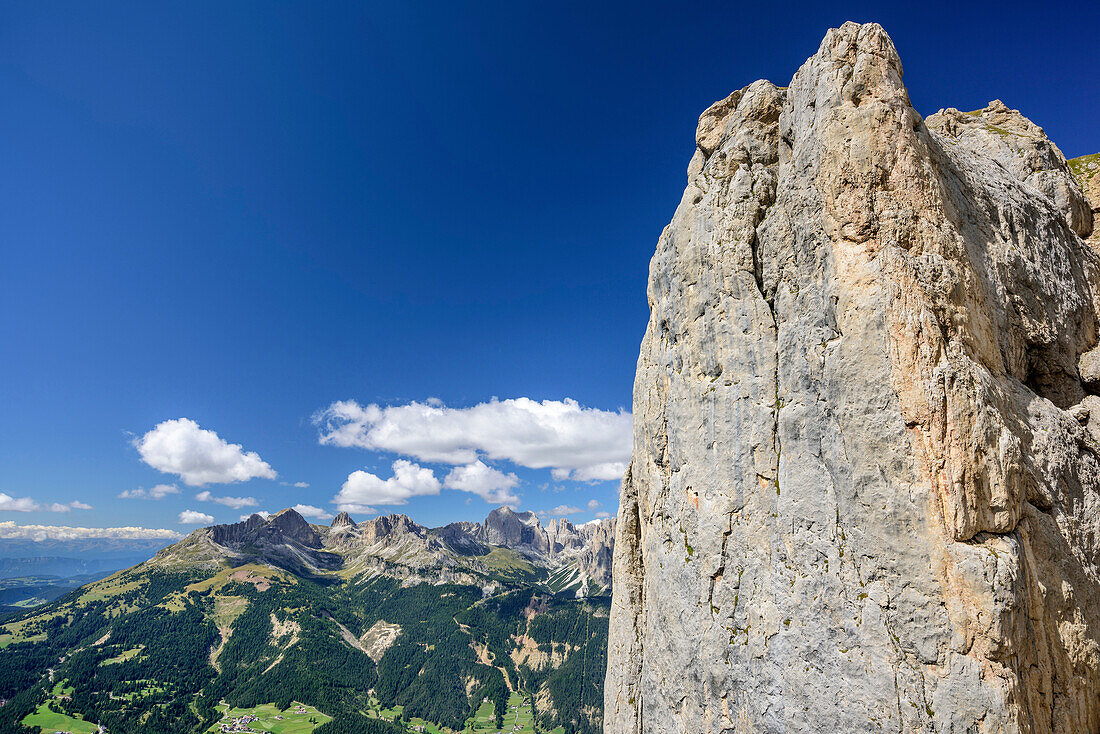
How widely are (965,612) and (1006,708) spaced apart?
7.90ft

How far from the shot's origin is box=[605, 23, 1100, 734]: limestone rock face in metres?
13.8

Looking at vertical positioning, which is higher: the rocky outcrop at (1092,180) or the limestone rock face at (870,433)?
the rocky outcrop at (1092,180)

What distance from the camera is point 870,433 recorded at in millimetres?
15688

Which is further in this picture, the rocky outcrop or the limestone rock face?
the rocky outcrop

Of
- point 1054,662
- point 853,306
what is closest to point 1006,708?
point 1054,662

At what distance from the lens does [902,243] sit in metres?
16.4

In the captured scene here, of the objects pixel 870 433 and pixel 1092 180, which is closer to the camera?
pixel 870 433

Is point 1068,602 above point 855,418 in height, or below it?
below

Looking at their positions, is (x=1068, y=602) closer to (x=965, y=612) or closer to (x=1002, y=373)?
(x=965, y=612)

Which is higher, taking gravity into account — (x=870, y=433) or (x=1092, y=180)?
(x=1092, y=180)

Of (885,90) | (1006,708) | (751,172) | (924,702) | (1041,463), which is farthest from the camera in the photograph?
(751,172)

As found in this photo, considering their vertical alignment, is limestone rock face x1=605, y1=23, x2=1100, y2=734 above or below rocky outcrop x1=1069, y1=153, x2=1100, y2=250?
below

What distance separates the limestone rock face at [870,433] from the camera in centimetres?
1380

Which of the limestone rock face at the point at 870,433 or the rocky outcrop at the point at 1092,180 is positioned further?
the rocky outcrop at the point at 1092,180
